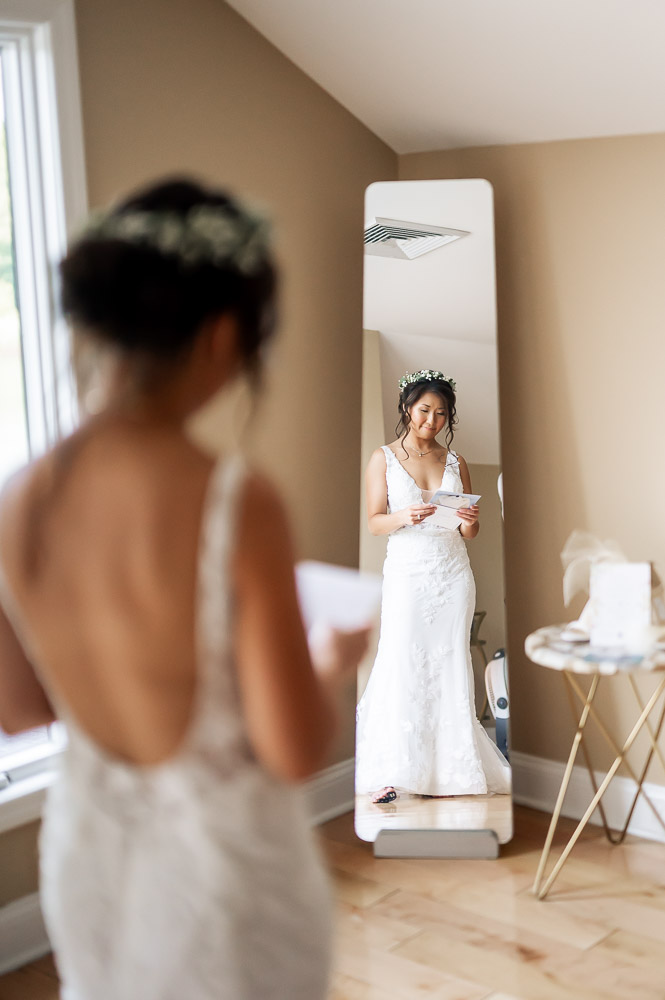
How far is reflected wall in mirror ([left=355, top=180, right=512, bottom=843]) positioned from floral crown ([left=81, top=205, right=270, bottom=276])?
2.21 meters

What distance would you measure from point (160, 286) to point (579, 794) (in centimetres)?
286

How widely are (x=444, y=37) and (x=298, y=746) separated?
99.0 inches

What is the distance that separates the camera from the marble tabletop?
2.57 m

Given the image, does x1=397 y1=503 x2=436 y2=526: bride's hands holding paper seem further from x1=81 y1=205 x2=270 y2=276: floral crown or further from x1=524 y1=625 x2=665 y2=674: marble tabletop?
x1=81 y1=205 x2=270 y2=276: floral crown

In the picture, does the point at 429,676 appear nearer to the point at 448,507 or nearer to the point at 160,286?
the point at 448,507

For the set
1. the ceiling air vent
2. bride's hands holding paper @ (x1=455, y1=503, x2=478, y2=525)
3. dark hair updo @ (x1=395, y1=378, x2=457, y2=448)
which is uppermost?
the ceiling air vent

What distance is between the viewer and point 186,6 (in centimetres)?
289

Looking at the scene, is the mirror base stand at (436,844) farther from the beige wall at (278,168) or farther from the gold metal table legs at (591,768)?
the beige wall at (278,168)

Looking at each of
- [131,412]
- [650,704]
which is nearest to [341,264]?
[650,704]

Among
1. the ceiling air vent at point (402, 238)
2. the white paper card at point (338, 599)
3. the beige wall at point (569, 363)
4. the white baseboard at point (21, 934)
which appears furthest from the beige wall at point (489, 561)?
the white paper card at point (338, 599)

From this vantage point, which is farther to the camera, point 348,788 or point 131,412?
point 348,788

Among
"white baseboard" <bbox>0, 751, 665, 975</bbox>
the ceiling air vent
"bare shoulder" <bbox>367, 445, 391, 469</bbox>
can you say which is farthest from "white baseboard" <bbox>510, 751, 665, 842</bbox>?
the ceiling air vent

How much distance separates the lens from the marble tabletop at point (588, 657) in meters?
2.57

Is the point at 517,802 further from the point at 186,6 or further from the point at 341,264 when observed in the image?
the point at 186,6
